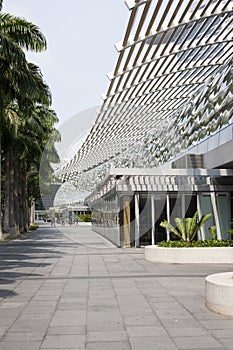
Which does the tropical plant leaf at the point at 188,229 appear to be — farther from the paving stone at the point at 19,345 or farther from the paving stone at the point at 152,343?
the paving stone at the point at 19,345

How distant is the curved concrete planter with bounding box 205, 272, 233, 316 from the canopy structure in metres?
5.66

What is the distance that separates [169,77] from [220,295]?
11.7 metres

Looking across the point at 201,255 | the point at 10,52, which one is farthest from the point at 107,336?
the point at 10,52

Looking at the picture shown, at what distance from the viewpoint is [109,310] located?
8.63 m

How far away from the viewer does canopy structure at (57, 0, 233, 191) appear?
12195 millimetres

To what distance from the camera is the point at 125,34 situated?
39.0ft

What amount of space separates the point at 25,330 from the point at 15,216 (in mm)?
29151

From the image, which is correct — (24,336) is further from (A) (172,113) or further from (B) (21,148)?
(B) (21,148)

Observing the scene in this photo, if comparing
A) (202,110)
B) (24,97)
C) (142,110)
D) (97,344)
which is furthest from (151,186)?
(97,344)

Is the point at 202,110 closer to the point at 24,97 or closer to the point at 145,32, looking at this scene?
the point at 24,97

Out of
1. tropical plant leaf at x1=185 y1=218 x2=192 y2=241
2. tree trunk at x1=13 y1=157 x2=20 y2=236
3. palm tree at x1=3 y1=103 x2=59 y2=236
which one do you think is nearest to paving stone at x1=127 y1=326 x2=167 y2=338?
tropical plant leaf at x1=185 y1=218 x2=192 y2=241

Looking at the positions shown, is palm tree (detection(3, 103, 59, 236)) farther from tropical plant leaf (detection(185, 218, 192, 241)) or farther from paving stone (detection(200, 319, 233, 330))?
paving stone (detection(200, 319, 233, 330))

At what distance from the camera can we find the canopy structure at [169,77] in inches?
480

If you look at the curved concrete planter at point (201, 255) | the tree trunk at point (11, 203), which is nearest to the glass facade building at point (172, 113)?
the tree trunk at point (11, 203)
